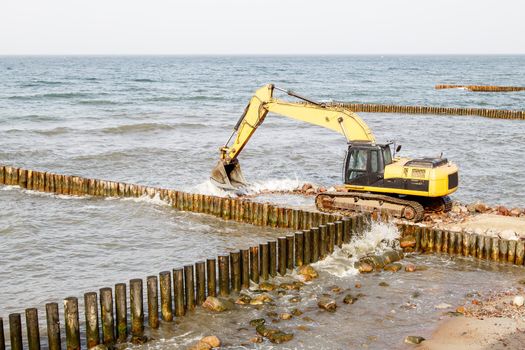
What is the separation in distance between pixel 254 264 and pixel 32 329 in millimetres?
5332

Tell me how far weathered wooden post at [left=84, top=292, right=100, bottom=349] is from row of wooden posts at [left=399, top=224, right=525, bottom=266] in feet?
29.5

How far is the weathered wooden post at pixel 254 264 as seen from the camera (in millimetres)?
14711

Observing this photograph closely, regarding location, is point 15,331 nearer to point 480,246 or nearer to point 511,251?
point 480,246

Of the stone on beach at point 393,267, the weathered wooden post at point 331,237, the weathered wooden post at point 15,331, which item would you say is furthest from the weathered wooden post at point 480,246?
the weathered wooden post at point 15,331

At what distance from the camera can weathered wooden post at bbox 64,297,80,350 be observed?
1129cm

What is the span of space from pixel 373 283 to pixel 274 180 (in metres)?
11.7

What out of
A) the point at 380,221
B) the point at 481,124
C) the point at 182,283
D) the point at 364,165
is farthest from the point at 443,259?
the point at 481,124

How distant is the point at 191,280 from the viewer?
43.4 feet

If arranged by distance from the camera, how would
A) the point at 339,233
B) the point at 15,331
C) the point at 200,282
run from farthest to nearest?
the point at 339,233
the point at 200,282
the point at 15,331

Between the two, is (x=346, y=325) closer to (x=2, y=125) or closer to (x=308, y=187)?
(x=308, y=187)

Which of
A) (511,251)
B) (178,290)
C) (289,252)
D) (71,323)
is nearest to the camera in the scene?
(71,323)

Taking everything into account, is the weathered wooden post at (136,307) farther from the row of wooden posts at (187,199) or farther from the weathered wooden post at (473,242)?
the weathered wooden post at (473,242)

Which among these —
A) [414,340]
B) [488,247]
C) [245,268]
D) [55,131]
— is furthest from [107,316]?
[55,131]

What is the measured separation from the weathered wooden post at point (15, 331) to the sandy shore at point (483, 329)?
6913 millimetres
